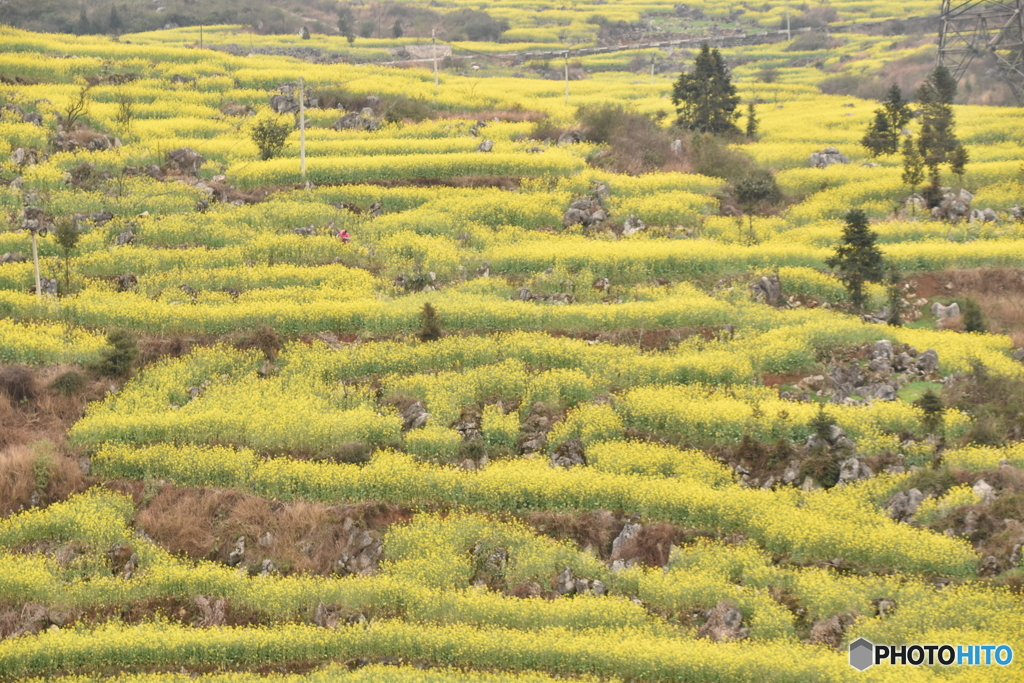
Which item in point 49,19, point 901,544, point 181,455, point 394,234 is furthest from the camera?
point 49,19

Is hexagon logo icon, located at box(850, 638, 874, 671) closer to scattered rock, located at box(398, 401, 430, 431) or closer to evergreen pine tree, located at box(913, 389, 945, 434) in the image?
evergreen pine tree, located at box(913, 389, 945, 434)

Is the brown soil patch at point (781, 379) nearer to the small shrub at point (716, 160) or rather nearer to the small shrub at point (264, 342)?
the small shrub at point (264, 342)

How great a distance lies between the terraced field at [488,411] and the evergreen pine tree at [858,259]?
1.00 meters

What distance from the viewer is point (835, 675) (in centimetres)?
1708

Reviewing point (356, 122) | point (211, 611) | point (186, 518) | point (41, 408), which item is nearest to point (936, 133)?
point (356, 122)

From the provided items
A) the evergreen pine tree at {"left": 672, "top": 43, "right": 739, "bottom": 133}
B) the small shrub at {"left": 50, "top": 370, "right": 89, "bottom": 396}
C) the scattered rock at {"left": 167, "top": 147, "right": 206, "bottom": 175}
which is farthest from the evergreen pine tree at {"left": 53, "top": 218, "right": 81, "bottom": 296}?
the evergreen pine tree at {"left": 672, "top": 43, "right": 739, "bottom": 133}

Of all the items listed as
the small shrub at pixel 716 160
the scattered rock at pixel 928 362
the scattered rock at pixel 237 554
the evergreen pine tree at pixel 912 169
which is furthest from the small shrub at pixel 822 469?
the small shrub at pixel 716 160

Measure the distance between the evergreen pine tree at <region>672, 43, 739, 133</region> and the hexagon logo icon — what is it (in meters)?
37.6

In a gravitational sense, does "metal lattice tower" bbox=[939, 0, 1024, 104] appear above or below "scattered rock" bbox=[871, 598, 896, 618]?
above

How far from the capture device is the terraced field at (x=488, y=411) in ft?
62.8

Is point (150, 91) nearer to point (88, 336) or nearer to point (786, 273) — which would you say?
point (88, 336)

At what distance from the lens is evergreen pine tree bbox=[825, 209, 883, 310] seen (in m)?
31.3

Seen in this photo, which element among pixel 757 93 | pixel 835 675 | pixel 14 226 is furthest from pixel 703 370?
pixel 757 93

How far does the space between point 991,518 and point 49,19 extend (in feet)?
299
